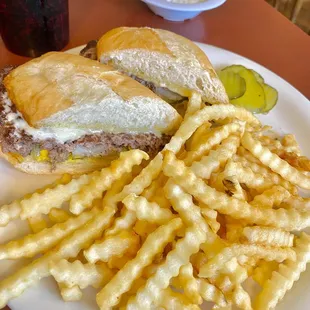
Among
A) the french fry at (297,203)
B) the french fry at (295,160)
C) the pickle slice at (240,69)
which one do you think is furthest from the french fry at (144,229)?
the pickle slice at (240,69)

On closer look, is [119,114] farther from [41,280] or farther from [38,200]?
[41,280]

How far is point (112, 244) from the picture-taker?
1.54 meters

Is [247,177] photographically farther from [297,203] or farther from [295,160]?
[295,160]

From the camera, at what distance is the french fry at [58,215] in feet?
5.61

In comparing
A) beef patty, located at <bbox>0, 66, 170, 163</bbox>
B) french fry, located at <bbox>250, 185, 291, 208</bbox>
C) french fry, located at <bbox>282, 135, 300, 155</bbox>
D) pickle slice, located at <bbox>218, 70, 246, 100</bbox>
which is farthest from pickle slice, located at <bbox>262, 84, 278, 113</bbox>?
french fry, located at <bbox>250, 185, 291, 208</bbox>

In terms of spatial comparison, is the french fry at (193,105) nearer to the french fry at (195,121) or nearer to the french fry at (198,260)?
the french fry at (195,121)

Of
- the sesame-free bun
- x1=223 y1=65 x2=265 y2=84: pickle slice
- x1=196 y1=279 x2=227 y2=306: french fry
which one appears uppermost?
x1=223 y1=65 x2=265 y2=84: pickle slice

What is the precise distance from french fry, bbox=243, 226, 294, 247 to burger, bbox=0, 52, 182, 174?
0.71 meters

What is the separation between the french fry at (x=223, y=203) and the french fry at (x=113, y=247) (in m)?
0.27

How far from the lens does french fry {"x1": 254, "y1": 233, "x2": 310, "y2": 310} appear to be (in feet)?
4.98

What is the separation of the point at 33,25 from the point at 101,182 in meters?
1.15

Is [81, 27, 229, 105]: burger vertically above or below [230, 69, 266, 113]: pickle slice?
above

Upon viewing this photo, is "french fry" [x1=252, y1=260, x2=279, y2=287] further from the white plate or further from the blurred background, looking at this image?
the blurred background

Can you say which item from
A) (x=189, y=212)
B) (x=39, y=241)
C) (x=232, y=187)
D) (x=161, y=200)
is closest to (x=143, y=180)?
(x=161, y=200)
